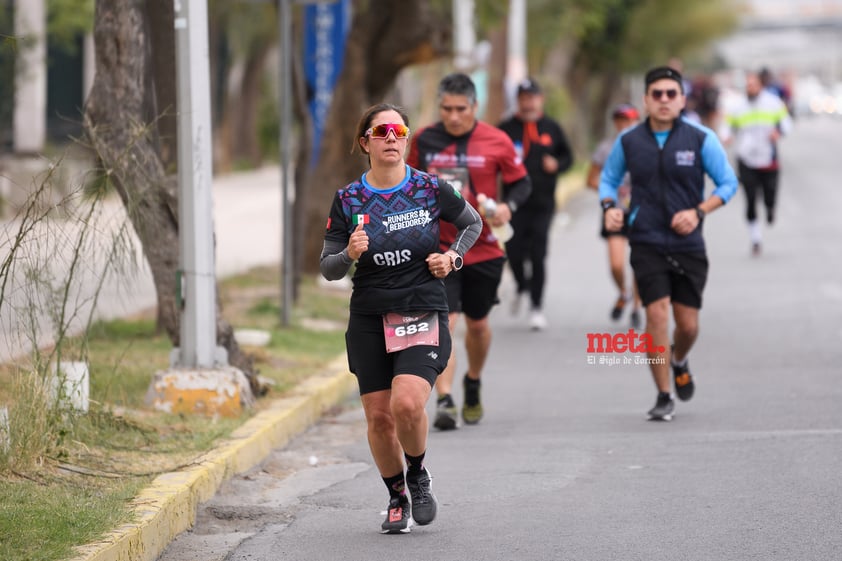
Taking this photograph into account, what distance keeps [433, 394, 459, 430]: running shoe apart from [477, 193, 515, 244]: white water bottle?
1.00 meters

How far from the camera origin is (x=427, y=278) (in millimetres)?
6496

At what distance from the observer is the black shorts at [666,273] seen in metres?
8.88

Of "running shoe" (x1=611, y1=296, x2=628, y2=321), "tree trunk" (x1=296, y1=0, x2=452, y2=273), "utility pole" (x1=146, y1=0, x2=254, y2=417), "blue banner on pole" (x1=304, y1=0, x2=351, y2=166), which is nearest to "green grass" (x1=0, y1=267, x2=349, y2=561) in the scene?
"utility pole" (x1=146, y1=0, x2=254, y2=417)

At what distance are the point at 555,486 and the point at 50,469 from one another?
240cm

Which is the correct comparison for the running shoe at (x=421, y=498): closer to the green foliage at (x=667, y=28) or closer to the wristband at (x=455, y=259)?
the wristband at (x=455, y=259)

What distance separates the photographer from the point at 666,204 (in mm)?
8875

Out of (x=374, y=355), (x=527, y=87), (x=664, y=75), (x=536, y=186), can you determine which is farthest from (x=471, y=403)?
(x=536, y=186)

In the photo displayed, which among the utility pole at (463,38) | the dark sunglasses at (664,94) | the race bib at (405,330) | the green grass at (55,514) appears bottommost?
the green grass at (55,514)

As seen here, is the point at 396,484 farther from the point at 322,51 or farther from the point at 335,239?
the point at 322,51

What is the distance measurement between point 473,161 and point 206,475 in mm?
2727

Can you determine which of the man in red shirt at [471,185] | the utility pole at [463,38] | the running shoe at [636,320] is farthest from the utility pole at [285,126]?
the utility pole at [463,38]

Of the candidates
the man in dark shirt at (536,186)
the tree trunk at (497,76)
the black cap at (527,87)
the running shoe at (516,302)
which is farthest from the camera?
the tree trunk at (497,76)

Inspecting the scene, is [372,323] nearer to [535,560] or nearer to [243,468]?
[535,560]

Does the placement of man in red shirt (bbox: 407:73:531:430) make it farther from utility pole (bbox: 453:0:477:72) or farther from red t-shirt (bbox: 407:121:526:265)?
utility pole (bbox: 453:0:477:72)
